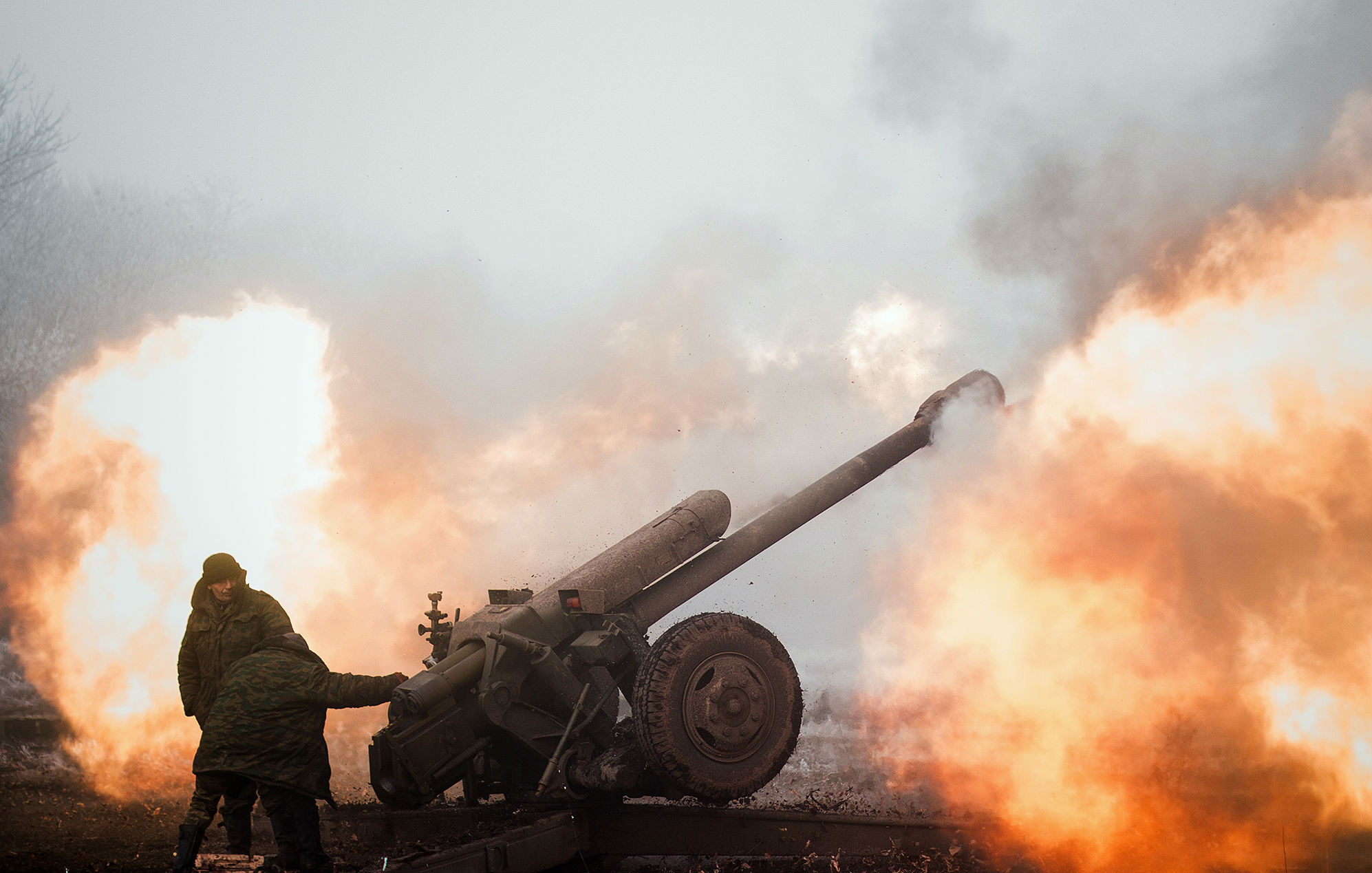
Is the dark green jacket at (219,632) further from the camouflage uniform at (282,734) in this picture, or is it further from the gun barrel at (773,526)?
the gun barrel at (773,526)

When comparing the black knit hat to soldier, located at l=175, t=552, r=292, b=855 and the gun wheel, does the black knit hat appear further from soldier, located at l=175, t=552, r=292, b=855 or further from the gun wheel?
the gun wheel

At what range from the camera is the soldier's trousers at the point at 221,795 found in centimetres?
603

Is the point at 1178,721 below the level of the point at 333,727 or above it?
below

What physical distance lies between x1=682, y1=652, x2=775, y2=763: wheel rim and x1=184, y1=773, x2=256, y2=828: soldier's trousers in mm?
2934

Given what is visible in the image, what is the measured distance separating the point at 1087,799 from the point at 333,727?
1002cm

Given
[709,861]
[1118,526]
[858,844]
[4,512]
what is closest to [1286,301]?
[1118,526]

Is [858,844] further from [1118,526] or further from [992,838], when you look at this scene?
[1118,526]

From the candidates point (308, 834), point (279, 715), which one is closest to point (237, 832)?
point (308, 834)

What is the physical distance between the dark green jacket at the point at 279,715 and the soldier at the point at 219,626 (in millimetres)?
490

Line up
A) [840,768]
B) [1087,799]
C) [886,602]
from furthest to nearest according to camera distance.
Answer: [886,602] → [840,768] → [1087,799]

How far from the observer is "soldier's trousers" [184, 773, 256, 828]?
6031 millimetres

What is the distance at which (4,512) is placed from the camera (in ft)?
70.1

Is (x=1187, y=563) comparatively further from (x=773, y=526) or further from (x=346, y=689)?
(x=346, y=689)

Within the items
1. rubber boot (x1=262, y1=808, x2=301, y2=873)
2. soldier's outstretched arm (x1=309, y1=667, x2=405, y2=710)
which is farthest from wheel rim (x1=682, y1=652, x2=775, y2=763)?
rubber boot (x1=262, y1=808, x2=301, y2=873)
